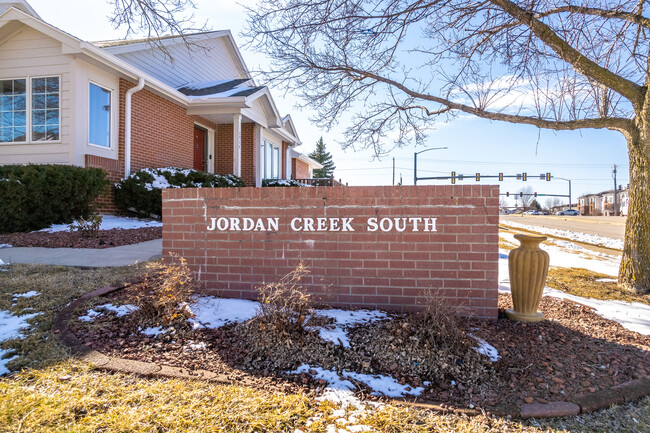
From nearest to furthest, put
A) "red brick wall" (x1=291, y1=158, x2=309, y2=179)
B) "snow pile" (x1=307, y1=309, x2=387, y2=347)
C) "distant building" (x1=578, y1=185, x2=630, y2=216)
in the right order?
"snow pile" (x1=307, y1=309, x2=387, y2=347) < "red brick wall" (x1=291, y1=158, x2=309, y2=179) < "distant building" (x1=578, y1=185, x2=630, y2=216)

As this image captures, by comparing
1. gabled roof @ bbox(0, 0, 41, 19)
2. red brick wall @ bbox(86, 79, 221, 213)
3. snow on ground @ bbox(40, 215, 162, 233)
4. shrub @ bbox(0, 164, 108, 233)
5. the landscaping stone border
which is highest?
gabled roof @ bbox(0, 0, 41, 19)

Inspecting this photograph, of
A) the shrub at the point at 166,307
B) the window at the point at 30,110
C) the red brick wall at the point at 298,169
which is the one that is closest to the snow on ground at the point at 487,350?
the shrub at the point at 166,307

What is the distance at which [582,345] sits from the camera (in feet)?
12.1

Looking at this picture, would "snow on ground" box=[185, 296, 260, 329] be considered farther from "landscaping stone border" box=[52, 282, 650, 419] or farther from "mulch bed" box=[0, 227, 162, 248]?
"mulch bed" box=[0, 227, 162, 248]

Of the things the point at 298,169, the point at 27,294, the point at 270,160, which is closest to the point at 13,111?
the point at 27,294

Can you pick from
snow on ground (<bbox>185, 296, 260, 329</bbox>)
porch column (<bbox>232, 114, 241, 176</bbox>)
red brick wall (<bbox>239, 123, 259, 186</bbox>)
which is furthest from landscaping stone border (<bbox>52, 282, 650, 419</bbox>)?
red brick wall (<bbox>239, 123, 259, 186</bbox>)

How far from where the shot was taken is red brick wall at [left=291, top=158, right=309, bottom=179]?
26.8m

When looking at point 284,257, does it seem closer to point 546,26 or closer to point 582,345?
point 582,345

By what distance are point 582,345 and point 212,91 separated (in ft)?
47.6

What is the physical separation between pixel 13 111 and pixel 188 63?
7078 millimetres

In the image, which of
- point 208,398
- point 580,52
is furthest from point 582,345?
point 580,52

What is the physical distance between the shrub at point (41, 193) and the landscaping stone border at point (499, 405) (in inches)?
263

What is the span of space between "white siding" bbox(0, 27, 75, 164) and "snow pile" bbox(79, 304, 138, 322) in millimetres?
7353

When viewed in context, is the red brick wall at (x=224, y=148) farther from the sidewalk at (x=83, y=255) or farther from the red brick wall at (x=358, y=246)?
the red brick wall at (x=358, y=246)
